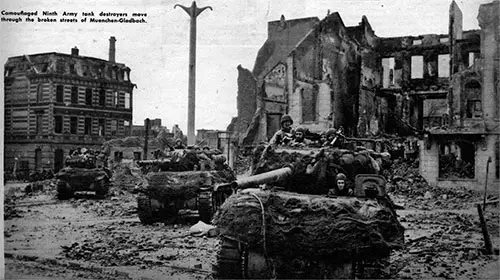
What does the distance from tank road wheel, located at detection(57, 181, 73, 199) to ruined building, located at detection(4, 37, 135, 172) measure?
2.17 ft

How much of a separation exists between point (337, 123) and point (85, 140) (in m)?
12.3

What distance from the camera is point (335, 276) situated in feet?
19.7

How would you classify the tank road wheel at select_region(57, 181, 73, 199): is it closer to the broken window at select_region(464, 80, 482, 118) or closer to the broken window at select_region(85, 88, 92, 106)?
the broken window at select_region(85, 88, 92, 106)

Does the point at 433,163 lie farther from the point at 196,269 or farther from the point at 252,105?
the point at 196,269

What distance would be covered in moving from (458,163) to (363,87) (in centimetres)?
782

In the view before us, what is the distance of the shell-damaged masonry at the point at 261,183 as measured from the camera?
6.08 meters

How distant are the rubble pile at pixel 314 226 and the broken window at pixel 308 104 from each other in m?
17.1

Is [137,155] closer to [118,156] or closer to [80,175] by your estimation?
[118,156]

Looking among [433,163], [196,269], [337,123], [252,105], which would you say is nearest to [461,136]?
[433,163]

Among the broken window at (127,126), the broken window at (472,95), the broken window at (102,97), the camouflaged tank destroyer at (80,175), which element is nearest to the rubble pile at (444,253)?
the broken window at (127,126)

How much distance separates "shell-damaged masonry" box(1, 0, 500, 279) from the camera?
608 centimetres

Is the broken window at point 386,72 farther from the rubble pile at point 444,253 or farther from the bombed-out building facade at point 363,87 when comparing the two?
the rubble pile at point 444,253

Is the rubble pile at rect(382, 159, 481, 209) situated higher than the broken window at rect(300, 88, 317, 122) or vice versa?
the broken window at rect(300, 88, 317, 122)

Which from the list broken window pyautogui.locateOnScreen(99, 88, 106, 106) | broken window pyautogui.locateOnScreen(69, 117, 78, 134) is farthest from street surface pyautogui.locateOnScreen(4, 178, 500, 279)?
broken window pyautogui.locateOnScreen(99, 88, 106, 106)
